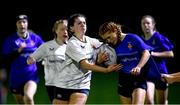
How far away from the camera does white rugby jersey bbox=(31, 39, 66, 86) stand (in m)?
9.08

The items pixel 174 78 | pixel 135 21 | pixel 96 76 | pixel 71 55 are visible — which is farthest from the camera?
pixel 135 21

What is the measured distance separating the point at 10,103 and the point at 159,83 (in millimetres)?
4342

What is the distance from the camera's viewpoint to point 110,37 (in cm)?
811

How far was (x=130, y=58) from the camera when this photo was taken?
823cm

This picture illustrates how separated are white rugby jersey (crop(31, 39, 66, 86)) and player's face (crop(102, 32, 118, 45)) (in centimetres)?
103

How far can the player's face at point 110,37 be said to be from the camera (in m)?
8.08

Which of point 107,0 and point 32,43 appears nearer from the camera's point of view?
point 32,43

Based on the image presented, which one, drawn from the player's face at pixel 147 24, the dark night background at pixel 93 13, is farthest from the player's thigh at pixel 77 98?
the dark night background at pixel 93 13

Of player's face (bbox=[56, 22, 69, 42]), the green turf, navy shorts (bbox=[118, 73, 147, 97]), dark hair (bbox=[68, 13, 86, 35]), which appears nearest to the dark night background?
the green turf

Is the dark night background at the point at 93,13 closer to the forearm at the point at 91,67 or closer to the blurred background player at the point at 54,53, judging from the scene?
the blurred background player at the point at 54,53

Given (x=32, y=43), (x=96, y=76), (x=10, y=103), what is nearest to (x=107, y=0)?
(x=96, y=76)

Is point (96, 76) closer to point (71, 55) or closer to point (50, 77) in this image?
point (50, 77)

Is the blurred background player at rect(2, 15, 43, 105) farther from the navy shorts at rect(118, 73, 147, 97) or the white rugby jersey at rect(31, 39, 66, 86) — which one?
the navy shorts at rect(118, 73, 147, 97)

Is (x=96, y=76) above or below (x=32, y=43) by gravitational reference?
below
